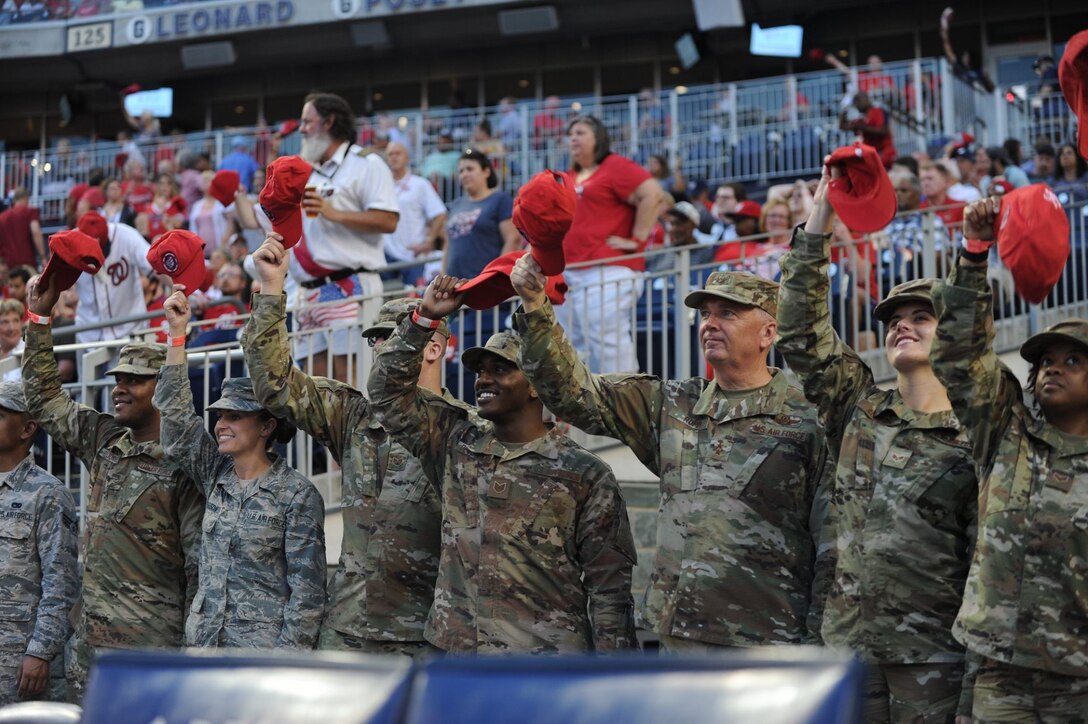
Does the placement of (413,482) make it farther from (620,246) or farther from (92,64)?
(92,64)

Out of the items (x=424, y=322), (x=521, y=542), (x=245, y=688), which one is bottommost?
(x=521, y=542)

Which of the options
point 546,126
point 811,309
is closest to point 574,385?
point 811,309

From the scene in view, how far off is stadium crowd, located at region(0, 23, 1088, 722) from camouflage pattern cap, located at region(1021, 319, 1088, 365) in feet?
0.04

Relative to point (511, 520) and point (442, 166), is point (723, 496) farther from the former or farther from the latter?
point (442, 166)

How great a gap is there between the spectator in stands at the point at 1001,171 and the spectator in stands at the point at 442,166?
6.91m

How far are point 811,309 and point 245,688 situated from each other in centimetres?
274

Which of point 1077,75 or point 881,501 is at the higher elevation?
point 1077,75

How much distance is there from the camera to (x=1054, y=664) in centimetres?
409

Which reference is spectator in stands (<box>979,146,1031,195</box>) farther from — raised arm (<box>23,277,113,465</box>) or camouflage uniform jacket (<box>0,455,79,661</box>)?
camouflage uniform jacket (<box>0,455,79,661</box>)

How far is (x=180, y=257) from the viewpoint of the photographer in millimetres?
6133

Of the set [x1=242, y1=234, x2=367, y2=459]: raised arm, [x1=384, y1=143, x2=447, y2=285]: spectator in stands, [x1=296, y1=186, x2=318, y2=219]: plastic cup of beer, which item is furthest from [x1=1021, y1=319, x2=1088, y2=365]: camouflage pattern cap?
[x1=384, y1=143, x2=447, y2=285]: spectator in stands

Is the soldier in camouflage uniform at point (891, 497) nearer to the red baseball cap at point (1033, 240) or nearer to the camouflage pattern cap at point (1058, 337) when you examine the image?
the camouflage pattern cap at point (1058, 337)

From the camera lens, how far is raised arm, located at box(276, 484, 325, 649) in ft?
18.2

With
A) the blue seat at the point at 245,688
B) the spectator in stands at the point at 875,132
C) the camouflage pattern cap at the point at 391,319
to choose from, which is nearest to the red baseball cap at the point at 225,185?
the camouflage pattern cap at the point at 391,319
